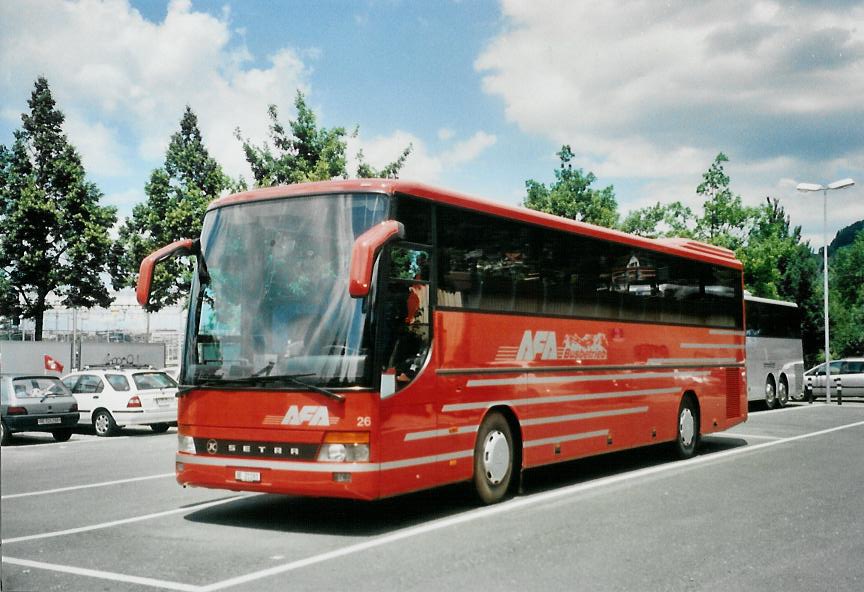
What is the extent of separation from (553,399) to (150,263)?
17.2ft

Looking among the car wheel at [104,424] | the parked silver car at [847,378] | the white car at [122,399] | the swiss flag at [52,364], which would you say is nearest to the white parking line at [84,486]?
the white car at [122,399]

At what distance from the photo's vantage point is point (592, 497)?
1073cm

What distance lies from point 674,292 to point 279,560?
961cm

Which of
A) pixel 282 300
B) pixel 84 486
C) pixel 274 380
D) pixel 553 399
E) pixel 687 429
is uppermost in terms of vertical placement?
pixel 282 300

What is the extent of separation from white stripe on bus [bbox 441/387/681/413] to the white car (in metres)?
12.5

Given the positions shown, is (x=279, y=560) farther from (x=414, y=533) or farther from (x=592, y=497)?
(x=592, y=497)

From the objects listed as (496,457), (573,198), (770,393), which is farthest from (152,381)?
(573,198)

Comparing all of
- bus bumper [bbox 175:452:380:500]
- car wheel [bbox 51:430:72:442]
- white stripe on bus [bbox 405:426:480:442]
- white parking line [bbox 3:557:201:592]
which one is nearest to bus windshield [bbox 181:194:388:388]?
bus bumper [bbox 175:452:380:500]

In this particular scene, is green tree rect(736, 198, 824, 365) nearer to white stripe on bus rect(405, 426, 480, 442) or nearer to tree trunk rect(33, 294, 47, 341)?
tree trunk rect(33, 294, 47, 341)

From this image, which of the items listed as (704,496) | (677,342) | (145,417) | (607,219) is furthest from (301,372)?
(607,219)

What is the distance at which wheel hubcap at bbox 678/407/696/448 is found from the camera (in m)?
15.4

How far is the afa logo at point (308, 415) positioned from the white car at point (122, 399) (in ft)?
47.0

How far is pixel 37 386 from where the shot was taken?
20.2m

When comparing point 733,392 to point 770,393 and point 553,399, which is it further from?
point 770,393
